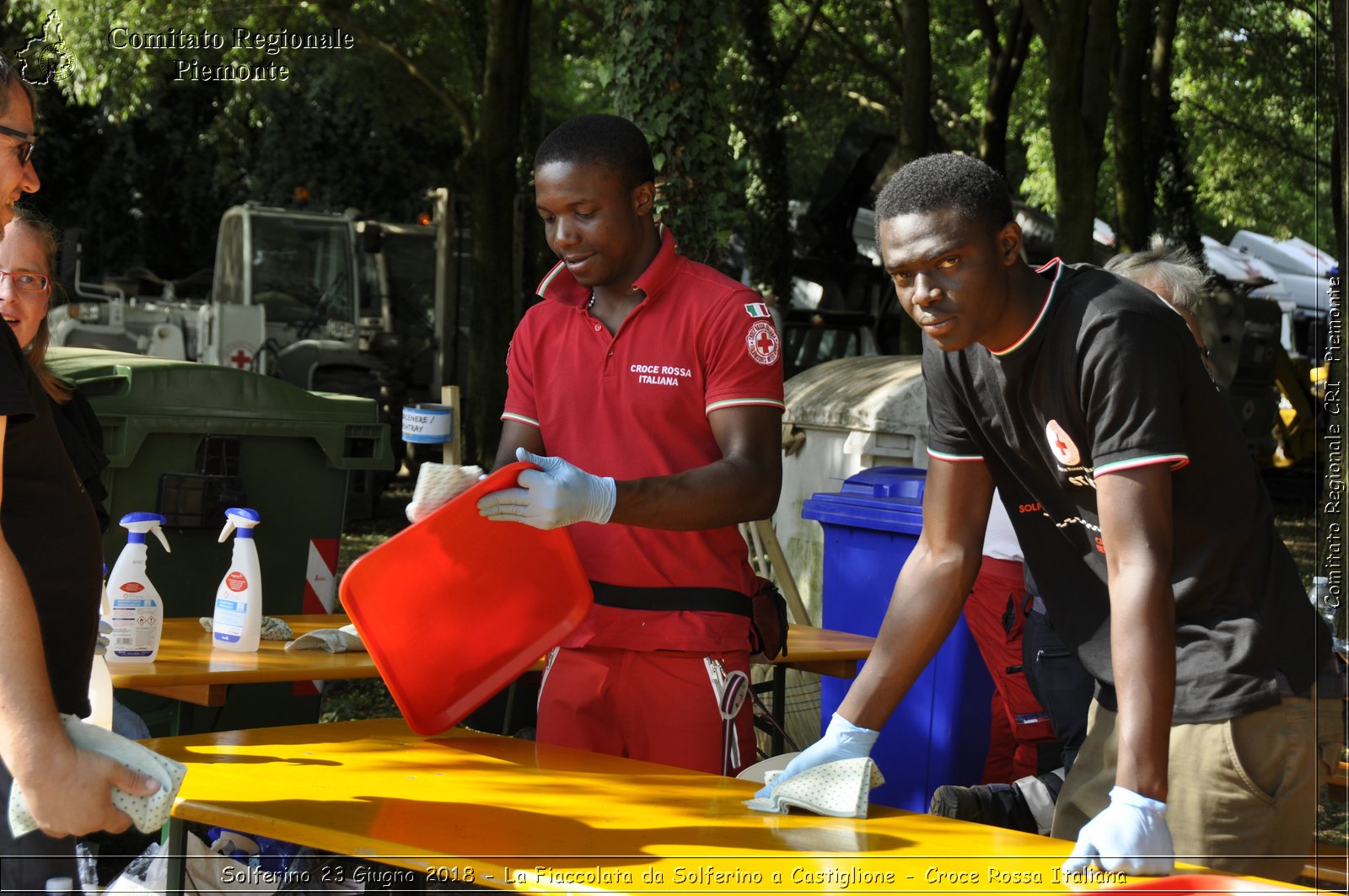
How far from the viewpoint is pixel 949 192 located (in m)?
2.45

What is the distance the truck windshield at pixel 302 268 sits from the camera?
43.3 ft

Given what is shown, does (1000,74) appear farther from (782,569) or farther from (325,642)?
(325,642)

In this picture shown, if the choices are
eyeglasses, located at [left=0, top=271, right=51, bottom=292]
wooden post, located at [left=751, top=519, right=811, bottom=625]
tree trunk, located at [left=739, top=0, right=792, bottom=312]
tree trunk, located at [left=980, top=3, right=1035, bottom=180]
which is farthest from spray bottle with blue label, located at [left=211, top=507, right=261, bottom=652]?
tree trunk, located at [left=980, top=3, right=1035, bottom=180]

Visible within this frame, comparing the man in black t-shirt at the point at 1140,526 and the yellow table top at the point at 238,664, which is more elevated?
the man in black t-shirt at the point at 1140,526

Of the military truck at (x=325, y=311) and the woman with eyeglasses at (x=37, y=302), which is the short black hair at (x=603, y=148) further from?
the military truck at (x=325, y=311)

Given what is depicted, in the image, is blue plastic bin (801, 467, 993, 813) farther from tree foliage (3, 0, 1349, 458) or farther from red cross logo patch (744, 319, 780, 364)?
tree foliage (3, 0, 1349, 458)

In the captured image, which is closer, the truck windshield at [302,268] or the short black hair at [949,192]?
the short black hair at [949,192]

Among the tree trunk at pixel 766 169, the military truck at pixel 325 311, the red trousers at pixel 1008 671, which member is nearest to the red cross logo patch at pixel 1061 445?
A: the red trousers at pixel 1008 671

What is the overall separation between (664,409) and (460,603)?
0.61 meters

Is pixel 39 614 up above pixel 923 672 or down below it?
above

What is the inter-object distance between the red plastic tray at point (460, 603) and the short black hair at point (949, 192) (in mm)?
860

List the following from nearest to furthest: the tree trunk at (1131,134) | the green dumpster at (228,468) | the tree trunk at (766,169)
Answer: the green dumpster at (228,468)
the tree trunk at (1131,134)
the tree trunk at (766,169)

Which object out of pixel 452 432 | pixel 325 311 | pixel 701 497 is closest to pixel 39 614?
pixel 701 497

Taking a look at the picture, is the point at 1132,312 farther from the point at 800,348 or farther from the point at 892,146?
the point at 892,146
